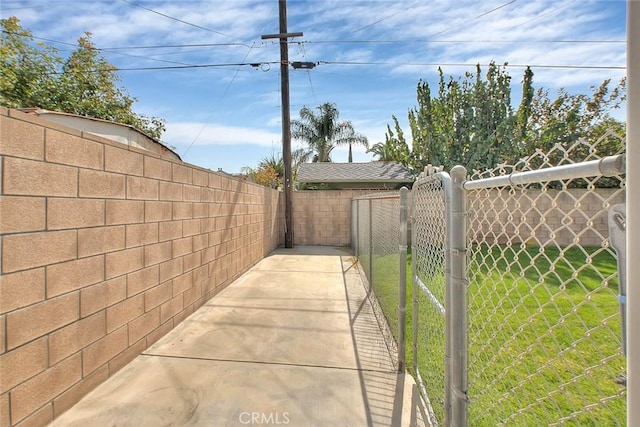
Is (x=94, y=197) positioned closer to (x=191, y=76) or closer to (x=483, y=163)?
(x=191, y=76)

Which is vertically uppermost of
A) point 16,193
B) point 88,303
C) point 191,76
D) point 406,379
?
point 191,76

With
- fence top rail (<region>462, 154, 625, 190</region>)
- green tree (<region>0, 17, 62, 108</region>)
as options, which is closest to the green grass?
fence top rail (<region>462, 154, 625, 190</region>)

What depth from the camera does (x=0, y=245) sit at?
175 cm

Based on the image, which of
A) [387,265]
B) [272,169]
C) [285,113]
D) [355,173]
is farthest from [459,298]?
[272,169]

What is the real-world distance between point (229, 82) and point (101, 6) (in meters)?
3.93

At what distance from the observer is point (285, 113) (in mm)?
9188

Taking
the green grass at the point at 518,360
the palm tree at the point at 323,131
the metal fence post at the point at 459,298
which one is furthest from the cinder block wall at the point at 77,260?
the palm tree at the point at 323,131

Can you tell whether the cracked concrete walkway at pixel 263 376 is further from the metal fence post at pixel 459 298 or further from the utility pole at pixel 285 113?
the utility pole at pixel 285 113

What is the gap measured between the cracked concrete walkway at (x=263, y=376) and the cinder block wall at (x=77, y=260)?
0.97ft

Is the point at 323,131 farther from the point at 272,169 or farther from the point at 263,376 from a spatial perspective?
the point at 263,376

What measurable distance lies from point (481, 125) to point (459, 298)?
1118 cm

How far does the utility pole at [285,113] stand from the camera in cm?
899

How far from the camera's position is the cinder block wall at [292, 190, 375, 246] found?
10.3 m

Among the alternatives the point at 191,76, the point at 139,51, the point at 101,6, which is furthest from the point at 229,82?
the point at 101,6
